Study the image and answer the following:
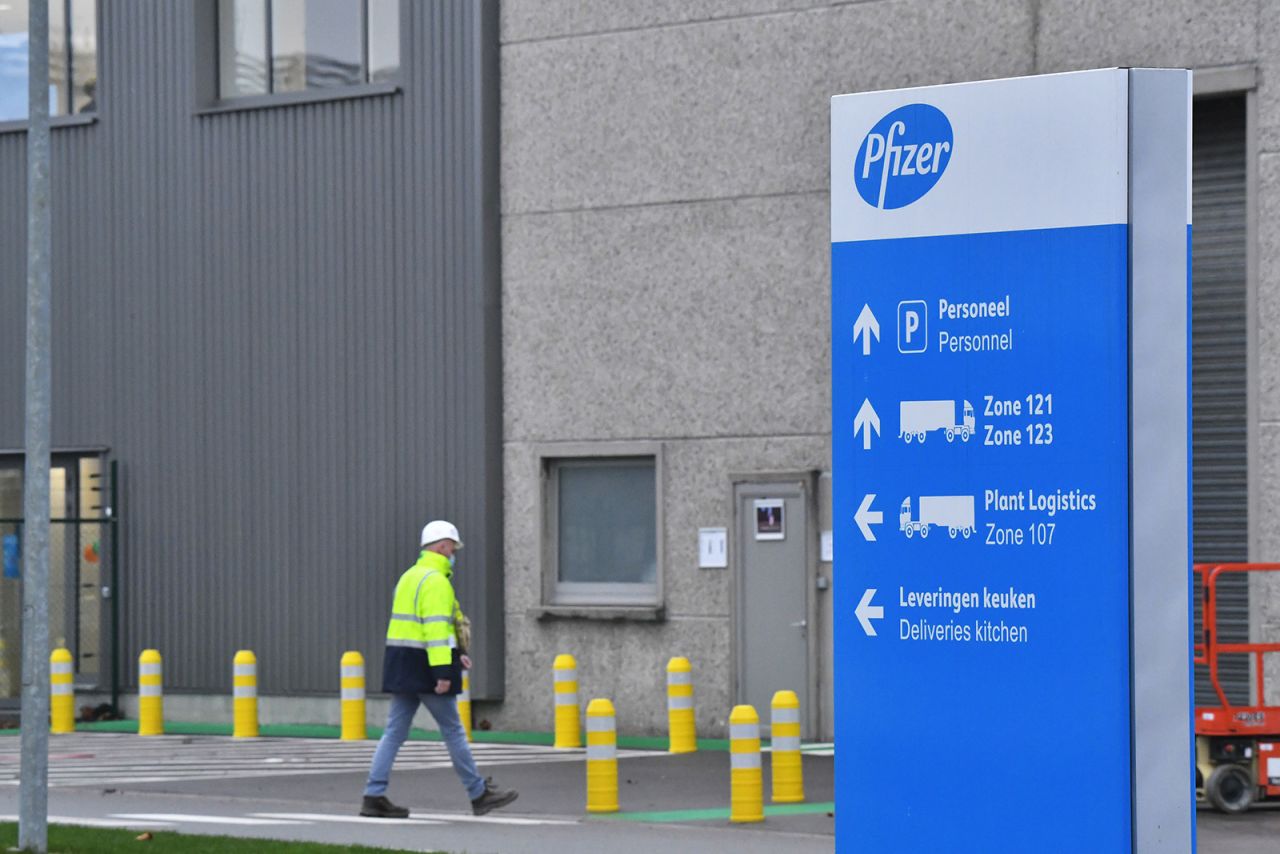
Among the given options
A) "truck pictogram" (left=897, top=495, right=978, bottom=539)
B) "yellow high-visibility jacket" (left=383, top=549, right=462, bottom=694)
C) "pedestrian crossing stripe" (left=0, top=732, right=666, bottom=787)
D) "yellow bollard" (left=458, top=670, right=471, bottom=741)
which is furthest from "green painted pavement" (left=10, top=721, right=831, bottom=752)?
"truck pictogram" (left=897, top=495, right=978, bottom=539)

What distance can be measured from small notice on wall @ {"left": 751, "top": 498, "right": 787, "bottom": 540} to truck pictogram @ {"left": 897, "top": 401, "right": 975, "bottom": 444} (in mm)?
15141

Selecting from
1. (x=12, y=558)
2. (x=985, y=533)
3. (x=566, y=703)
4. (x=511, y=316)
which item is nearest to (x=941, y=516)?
(x=985, y=533)

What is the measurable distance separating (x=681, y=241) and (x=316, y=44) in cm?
500

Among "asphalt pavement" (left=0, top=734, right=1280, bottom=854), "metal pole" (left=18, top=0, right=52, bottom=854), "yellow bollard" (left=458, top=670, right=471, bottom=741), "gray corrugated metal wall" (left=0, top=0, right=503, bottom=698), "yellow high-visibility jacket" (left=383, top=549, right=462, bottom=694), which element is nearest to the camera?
"metal pole" (left=18, top=0, right=52, bottom=854)

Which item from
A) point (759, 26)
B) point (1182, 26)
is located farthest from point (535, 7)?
point (1182, 26)

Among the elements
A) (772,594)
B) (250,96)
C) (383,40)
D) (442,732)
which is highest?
(383,40)

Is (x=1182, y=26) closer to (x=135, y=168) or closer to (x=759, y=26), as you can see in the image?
(x=759, y=26)

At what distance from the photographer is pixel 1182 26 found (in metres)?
18.5

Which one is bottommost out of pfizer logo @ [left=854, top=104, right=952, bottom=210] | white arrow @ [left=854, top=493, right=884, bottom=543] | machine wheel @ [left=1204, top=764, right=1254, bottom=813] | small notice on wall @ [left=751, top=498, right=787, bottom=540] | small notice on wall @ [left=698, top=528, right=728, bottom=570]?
machine wheel @ [left=1204, top=764, right=1254, bottom=813]

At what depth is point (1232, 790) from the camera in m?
14.8

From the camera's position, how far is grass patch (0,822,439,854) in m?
12.0

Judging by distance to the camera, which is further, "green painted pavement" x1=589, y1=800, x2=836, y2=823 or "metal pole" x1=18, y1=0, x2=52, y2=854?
"green painted pavement" x1=589, y1=800, x2=836, y2=823

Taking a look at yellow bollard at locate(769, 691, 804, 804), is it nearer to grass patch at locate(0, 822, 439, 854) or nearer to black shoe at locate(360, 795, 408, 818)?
black shoe at locate(360, 795, 408, 818)

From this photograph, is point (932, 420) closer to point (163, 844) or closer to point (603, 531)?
point (163, 844)
